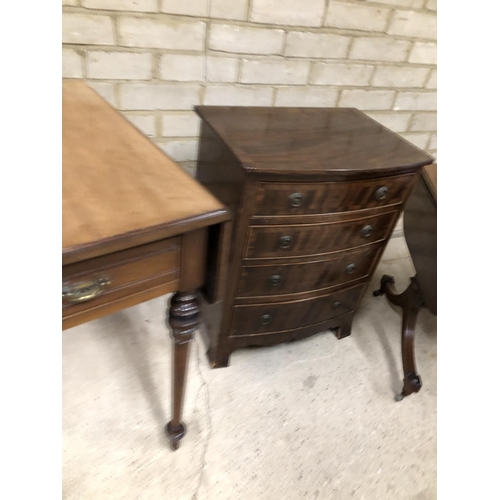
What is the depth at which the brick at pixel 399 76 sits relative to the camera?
5.65 ft

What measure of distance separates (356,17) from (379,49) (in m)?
0.19

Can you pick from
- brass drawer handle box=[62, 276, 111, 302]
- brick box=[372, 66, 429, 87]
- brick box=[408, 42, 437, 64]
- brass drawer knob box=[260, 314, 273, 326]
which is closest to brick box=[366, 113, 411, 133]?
brick box=[372, 66, 429, 87]

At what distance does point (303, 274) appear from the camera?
1.32m

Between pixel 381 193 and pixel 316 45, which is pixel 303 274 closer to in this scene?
pixel 381 193

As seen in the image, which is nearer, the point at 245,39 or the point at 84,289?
the point at 84,289

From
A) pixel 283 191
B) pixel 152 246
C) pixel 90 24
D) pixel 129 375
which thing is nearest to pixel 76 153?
pixel 152 246

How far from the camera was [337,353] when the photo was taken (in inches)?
65.4

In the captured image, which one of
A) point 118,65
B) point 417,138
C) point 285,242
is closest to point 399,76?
point 417,138

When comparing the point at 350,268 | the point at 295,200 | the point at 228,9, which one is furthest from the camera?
the point at 350,268

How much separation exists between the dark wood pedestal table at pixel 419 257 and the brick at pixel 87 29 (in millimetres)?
1087

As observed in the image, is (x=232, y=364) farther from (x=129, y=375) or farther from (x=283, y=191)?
(x=283, y=191)

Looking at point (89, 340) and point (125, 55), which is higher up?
point (125, 55)
